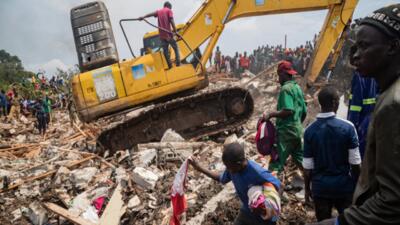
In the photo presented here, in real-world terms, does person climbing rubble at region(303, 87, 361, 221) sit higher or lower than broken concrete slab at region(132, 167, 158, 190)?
higher

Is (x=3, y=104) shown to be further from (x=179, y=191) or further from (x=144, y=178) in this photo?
(x=179, y=191)

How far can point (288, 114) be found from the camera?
163 inches

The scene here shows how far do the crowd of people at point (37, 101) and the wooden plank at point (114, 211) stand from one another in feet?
32.0

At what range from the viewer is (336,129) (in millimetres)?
2850

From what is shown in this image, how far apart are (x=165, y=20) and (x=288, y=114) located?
3960 millimetres

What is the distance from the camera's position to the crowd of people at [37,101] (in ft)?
46.4

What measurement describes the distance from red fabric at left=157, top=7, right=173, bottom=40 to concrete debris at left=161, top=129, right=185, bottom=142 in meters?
2.10

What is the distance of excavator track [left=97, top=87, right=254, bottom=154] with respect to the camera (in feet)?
25.4

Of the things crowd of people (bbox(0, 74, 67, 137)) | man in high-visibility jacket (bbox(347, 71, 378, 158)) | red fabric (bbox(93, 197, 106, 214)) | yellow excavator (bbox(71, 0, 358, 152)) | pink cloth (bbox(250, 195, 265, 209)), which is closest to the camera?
pink cloth (bbox(250, 195, 265, 209))

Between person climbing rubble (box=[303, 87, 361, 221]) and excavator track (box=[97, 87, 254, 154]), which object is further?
excavator track (box=[97, 87, 254, 154])

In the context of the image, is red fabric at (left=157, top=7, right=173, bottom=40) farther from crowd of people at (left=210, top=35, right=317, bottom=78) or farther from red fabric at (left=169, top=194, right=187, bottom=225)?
crowd of people at (left=210, top=35, right=317, bottom=78)

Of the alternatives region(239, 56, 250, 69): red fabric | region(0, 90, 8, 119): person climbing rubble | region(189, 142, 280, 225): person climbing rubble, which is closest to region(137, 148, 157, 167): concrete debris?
region(189, 142, 280, 225): person climbing rubble

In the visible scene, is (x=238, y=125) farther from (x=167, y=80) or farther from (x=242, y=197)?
(x=242, y=197)

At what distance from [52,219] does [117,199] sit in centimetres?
118
